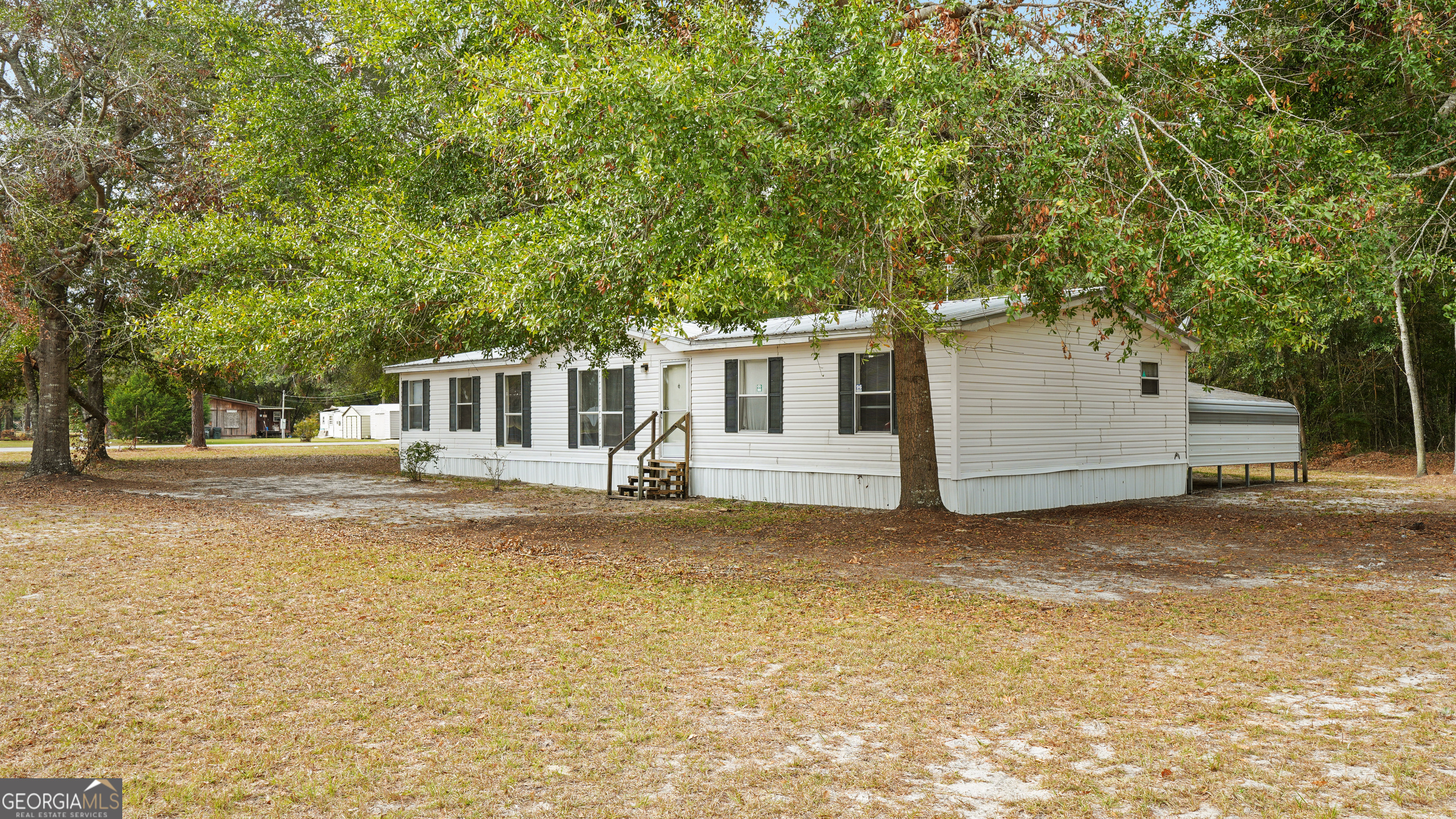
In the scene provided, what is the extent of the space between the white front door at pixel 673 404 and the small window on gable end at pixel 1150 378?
813 cm

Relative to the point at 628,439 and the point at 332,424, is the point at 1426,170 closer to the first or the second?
the point at 628,439

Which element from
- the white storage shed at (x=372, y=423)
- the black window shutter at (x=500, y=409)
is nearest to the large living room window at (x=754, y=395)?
the black window shutter at (x=500, y=409)

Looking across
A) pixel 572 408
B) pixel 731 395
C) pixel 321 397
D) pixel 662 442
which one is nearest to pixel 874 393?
pixel 731 395

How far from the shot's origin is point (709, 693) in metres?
5.25

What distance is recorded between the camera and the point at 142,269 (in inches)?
679

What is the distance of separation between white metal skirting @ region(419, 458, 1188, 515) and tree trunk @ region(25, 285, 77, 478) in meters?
9.34

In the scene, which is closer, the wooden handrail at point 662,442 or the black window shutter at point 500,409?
the wooden handrail at point 662,442

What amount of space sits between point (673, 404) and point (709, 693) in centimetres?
1251

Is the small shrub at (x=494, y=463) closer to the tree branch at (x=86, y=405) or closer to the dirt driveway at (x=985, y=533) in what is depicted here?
the dirt driveway at (x=985, y=533)

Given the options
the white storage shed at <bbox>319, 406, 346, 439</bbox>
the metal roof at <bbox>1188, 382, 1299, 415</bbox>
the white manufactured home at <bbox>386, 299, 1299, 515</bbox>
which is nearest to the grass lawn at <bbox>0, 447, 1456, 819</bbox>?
the white manufactured home at <bbox>386, 299, 1299, 515</bbox>

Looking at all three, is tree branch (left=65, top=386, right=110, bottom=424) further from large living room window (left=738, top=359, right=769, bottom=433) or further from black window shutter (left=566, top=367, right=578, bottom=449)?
large living room window (left=738, top=359, right=769, bottom=433)

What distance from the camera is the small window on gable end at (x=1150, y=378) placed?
17250 millimetres

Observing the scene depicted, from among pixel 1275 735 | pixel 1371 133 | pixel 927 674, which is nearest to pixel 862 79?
pixel 927 674

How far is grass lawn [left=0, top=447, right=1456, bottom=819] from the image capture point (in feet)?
12.8
